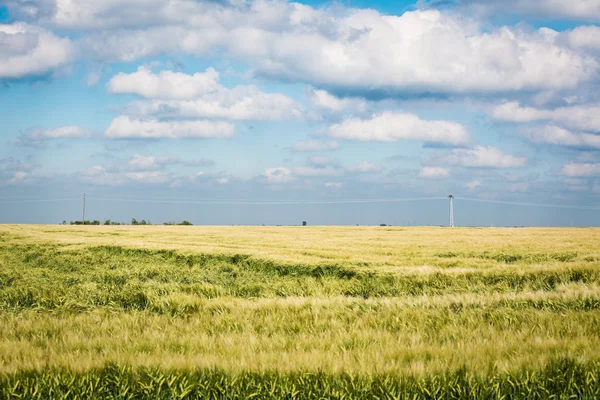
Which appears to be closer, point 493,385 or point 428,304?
point 493,385

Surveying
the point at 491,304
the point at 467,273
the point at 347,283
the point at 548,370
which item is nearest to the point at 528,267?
the point at 467,273

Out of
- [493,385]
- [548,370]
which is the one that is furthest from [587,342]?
[493,385]

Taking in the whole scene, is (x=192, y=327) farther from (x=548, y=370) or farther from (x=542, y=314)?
(x=542, y=314)

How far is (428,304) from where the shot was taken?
8547 mm

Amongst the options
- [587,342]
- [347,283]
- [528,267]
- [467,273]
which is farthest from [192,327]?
[528,267]

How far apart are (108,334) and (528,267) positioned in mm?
13103

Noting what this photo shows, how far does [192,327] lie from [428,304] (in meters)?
4.09

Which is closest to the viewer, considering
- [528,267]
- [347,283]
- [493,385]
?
[493,385]

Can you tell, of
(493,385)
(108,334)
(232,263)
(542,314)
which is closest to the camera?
(493,385)

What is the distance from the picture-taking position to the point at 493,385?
446 cm

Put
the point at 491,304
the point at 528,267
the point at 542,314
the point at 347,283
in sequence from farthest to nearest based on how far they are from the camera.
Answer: the point at 528,267 → the point at 347,283 → the point at 491,304 → the point at 542,314

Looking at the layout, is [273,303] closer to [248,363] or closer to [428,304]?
[428,304]

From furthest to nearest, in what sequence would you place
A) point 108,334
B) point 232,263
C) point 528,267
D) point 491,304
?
point 232,263
point 528,267
point 491,304
point 108,334

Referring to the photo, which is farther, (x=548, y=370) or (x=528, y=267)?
(x=528, y=267)
